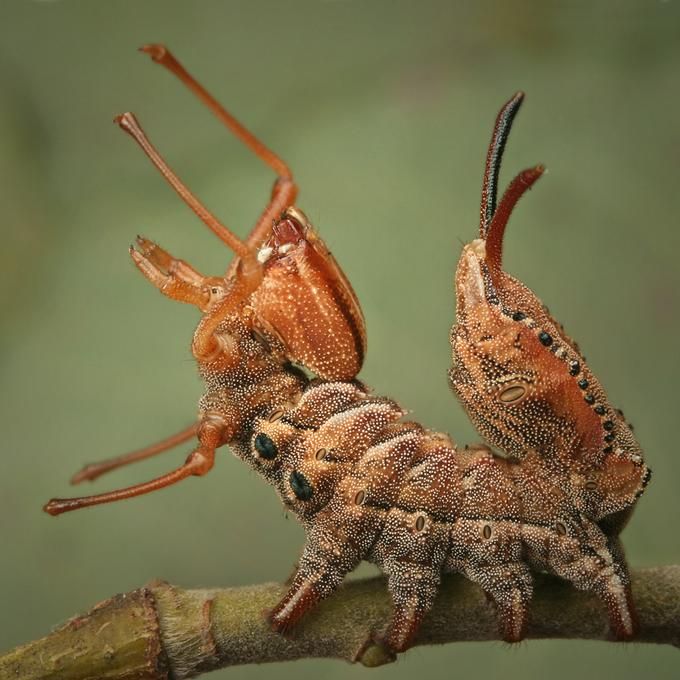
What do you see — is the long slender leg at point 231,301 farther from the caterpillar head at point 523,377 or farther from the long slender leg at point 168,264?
the caterpillar head at point 523,377

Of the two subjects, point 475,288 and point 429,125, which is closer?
point 475,288

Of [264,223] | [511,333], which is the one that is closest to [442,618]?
[511,333]

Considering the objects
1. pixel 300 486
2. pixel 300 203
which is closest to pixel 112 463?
pixel 300 486

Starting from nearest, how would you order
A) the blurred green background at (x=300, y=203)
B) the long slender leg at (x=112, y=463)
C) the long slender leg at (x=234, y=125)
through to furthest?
the long slender leg at (x=234, y=125) < the long slender leg at (x=112, y=463) < the blurred green background at (x=300, y=203)

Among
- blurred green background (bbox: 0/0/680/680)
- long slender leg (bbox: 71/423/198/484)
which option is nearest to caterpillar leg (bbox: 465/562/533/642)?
long slender leg (bbox: 71/423/198/484)

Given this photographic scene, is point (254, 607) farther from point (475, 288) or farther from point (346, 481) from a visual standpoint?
point (475, 288)

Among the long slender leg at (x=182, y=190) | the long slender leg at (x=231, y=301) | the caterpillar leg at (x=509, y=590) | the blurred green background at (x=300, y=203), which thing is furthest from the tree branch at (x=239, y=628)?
the blurred green background at (x=300, y=203)
